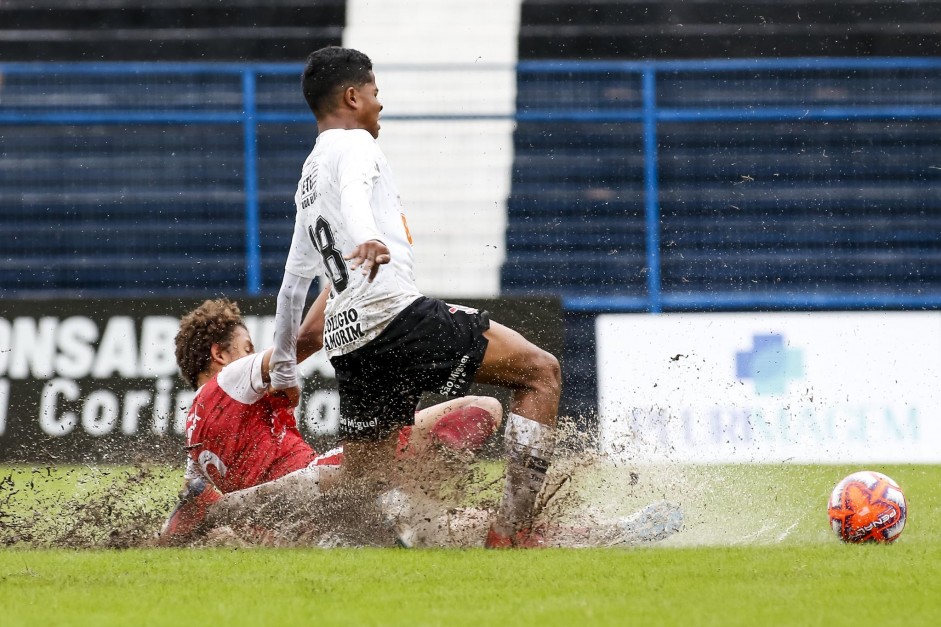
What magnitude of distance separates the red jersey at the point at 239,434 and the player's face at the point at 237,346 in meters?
0.31

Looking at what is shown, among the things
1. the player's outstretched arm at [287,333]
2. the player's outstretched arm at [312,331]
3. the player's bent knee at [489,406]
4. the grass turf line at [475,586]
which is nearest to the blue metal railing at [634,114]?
the player's outstretched arm at [312,331]

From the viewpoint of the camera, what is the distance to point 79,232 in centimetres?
1138

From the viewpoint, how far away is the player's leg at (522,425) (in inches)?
194

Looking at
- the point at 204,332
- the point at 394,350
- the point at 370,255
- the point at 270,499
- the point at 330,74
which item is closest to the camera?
the point at 370,255

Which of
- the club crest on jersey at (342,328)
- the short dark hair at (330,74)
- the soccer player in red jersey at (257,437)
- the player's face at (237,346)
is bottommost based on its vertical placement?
the soccer player in red jersey at (257,437)

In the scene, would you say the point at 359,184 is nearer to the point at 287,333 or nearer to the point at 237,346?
the point at 287,333

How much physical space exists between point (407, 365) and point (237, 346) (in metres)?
1.25

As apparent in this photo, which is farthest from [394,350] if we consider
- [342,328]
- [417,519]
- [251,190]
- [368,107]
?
[251,190]

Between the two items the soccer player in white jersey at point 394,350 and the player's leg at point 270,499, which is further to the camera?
the player's leg at point 270,499

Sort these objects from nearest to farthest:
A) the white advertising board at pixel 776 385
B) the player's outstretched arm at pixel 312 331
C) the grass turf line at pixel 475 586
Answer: the grass turf line at pixel 475 586 < the player's outstretched arm at pixel 312 331 < the white advertising board at pixel 776 385

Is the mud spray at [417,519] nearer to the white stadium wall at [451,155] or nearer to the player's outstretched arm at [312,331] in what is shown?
the player's outstretched arm at [312,331]

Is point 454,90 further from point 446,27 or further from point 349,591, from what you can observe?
point 349,591

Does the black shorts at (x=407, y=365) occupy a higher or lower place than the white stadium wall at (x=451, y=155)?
lower

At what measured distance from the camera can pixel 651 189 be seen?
36.0 feet
